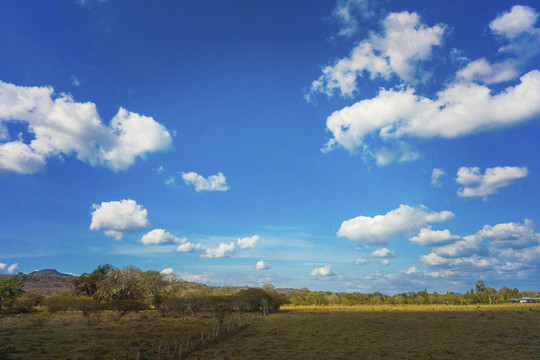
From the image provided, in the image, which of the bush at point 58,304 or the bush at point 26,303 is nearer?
the bush at point 58,304

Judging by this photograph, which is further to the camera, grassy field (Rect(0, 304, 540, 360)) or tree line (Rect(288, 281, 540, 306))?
tree line (Rect(288, 281, 540, 306))

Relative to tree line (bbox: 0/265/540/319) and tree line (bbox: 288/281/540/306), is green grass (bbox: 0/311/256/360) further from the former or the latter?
tree line (bbox: 288/281/540/306)

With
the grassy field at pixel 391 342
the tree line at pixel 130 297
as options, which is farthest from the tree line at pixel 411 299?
the grassy field at pixel 391 342

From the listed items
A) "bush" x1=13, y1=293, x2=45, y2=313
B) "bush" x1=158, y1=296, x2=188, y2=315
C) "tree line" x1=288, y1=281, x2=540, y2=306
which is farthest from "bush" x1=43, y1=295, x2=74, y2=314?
"tree line" x1=288, y1=281, x2=540, y2=306

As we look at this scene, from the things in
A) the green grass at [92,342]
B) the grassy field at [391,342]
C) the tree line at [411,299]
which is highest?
the green grass at [92,342]

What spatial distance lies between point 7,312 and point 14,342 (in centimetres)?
4588

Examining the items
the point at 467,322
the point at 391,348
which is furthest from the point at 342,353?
the point at 467,322

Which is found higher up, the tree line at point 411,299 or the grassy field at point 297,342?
the grassy field at point 297,342

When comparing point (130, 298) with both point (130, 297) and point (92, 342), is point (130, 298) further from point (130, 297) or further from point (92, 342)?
point (92, 342)

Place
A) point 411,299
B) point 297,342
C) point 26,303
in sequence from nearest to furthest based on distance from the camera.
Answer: point 297,342
point 26,303
point 411,299

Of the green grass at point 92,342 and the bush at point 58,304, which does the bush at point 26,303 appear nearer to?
the bush at point 58,304

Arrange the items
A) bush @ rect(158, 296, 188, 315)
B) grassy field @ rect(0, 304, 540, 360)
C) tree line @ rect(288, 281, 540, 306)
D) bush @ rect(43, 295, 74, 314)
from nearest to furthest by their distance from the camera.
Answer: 1. grassy field @ rect(0, 304, 540, 360)
2. bush @ rect(43, 295, 74, 314)
3. bush @ rect(158, 296, 188, 315)
4. tree line @ rect(288, 281, 540, 306)

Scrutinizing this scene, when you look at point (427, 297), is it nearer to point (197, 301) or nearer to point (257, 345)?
point (197, 301)

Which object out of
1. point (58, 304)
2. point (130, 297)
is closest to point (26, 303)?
point (58, 304)
